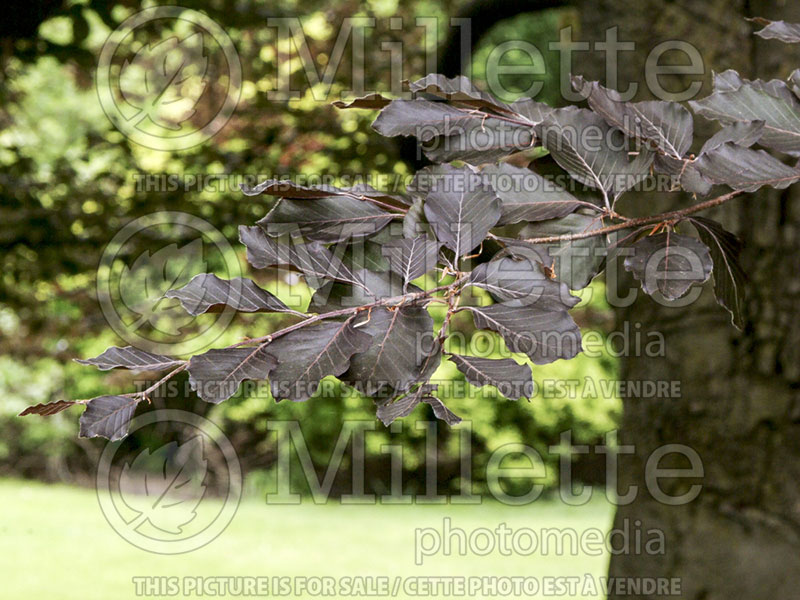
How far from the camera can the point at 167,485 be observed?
7805mm

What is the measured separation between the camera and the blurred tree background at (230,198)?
3.45m

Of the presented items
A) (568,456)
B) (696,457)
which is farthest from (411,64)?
(568,456)

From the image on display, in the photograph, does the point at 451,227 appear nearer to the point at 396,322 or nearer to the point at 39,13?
the point at 396,322

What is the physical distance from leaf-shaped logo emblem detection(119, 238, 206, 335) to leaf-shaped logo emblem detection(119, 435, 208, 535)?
171 cm

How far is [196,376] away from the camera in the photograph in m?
0.64

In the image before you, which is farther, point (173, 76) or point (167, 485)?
point (167, 485)

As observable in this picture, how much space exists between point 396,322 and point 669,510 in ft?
6.14
